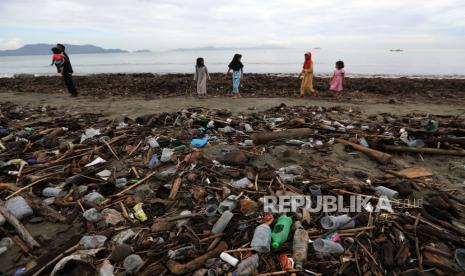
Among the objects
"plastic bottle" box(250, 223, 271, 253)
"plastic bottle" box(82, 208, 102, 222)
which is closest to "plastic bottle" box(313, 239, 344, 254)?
"plastic bottle" box(250, 223, 271, 253)

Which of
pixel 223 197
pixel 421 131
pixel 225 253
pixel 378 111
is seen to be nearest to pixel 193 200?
pixel 223 197

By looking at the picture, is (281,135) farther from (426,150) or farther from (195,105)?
(195,105)

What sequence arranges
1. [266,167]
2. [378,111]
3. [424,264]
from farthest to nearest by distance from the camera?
→ [378,111] < [266,167] < [424,264]

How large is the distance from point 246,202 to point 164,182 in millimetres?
1271

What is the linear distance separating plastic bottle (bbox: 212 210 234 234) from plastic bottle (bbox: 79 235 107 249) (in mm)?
1070

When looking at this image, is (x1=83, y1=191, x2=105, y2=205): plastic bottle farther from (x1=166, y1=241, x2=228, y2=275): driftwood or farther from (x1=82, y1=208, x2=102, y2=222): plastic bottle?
(x1=166, y1=241, x2=228, y2=275): driftwood

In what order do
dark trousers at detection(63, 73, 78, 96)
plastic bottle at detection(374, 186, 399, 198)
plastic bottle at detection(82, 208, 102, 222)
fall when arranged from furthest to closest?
dark trousers at detection(63, 73, 78, 96) → plastic bottle at detection(374, 186, 399, 198) → plastic bottle at detection(82, 208, 102, 222)

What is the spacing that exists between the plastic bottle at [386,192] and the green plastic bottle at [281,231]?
1272mm

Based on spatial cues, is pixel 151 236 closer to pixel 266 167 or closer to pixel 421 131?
pixel 266 167

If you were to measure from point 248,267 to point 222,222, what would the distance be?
0.62 metres

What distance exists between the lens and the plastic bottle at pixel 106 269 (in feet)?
8.21

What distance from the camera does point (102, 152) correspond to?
5.04 m

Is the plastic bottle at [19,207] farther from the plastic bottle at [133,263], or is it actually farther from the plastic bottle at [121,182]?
the plastic bottle at [133,263]

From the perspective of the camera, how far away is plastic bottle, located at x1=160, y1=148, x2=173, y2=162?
455 cm
